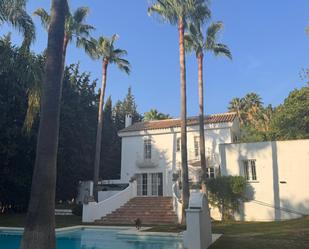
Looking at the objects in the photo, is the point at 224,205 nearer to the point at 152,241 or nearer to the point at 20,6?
the point at 152,241

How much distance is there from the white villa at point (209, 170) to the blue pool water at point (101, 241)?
5967 millimetres

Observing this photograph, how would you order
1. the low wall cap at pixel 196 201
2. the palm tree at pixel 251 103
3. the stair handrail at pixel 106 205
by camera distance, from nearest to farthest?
the low wall cap at pixel 196 201 < the stair handrail at pixel 106 205 < the palm tree at pixel 251 103

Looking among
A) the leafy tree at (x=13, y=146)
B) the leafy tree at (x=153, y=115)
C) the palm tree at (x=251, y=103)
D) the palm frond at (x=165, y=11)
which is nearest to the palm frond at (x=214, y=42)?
the palm frond at (x=165, y=11)

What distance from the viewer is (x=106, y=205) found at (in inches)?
1063

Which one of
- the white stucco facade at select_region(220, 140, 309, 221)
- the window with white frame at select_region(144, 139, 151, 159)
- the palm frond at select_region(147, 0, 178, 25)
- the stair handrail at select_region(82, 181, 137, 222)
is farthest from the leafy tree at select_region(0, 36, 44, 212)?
the white stucco facade at select_region(220, 140, 309, 221)

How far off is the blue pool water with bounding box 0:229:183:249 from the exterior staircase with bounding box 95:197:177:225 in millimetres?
4848

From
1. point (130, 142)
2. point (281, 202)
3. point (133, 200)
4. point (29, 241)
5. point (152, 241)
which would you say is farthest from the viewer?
point (130, 142)

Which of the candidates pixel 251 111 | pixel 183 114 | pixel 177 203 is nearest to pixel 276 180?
pixel 177 203

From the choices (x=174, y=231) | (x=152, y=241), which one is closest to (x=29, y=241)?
(x=152, y=241)

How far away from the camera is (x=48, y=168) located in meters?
8.61

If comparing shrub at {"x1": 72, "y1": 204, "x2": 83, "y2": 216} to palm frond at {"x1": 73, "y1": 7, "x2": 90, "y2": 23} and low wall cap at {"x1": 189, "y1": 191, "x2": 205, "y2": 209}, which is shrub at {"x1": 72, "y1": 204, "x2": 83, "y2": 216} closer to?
palm frond at {"x1": 73, "y1": 7, "x2": 90, "y2": 23}

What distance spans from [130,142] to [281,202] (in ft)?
51.5

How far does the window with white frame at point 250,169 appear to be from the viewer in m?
24.5

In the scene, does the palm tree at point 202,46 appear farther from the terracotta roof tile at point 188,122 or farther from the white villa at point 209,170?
the terracotta roof tile at point 188,122
